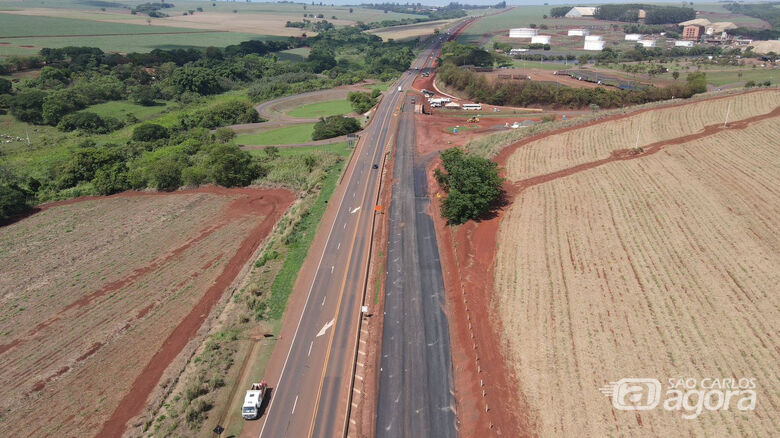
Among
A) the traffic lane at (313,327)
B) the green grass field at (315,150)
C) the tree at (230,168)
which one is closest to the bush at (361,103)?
the green grass field at (315,150)

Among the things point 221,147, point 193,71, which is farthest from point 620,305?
point 193,71

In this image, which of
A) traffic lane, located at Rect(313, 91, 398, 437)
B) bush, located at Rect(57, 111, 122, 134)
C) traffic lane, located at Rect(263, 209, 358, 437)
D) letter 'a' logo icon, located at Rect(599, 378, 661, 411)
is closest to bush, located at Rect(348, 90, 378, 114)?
bush, located at Rect(57, 111, 122, 134)

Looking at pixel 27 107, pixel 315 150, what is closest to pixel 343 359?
pixel 315 150

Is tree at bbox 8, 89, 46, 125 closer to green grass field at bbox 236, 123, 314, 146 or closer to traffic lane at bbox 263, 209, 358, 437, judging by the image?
green grass field at bbox 236, 123, 314, 146

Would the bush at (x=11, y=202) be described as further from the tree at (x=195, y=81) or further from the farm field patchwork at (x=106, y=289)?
the tree at (x=195, y=81)

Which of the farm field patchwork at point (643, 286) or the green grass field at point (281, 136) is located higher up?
the green grass field at point (281, 136)

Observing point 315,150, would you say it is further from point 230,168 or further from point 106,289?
point 106,289
